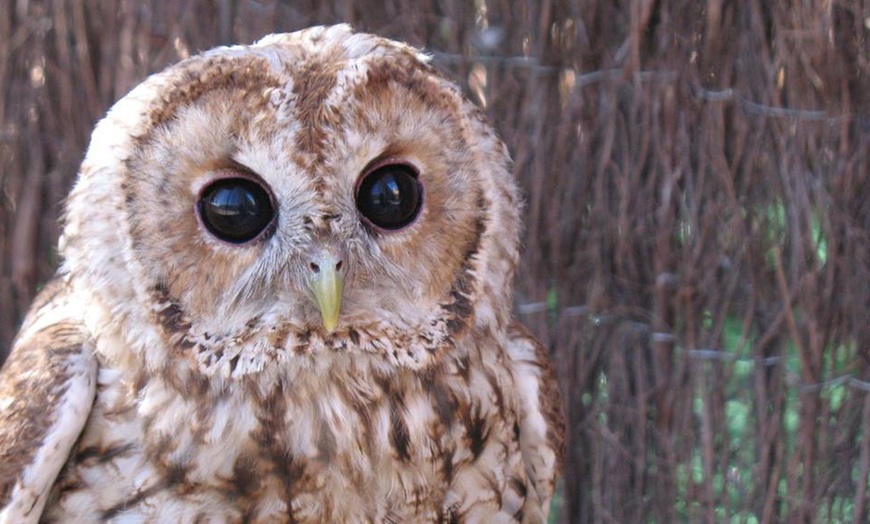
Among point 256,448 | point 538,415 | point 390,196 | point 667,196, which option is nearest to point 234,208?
point 390,196

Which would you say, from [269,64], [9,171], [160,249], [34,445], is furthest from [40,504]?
[9,171]

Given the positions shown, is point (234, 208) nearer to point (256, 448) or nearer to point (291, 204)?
point (291, 204)

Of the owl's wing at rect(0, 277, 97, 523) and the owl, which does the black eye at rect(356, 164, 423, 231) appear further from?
the owl's wing at rect(0, 277, 97, 523)

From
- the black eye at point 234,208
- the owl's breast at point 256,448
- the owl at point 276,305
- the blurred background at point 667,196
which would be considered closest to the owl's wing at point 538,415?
the owl at point 276,305

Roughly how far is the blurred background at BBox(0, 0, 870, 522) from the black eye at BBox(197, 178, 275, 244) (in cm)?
116

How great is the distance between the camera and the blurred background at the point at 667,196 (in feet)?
6.51

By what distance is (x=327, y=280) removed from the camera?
103 centimetres

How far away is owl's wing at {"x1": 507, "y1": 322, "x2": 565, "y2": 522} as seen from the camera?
4.79ft

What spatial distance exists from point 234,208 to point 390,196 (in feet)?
0.63

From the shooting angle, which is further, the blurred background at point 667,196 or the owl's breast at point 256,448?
the blurred background at point 667,196

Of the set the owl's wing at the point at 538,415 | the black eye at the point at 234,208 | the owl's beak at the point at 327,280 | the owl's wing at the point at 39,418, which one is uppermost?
the black eye at the point at 234,208

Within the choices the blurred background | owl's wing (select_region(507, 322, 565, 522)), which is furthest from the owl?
the blurred background

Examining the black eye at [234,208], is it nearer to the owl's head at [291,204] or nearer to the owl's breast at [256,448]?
the owl's head at [291,204]

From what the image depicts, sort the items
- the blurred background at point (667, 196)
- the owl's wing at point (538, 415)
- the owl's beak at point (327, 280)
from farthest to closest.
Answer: the blurred background at point (667, 196) < the owl's wing at point (538, 415) < the owl's beak at point (327, 280)
